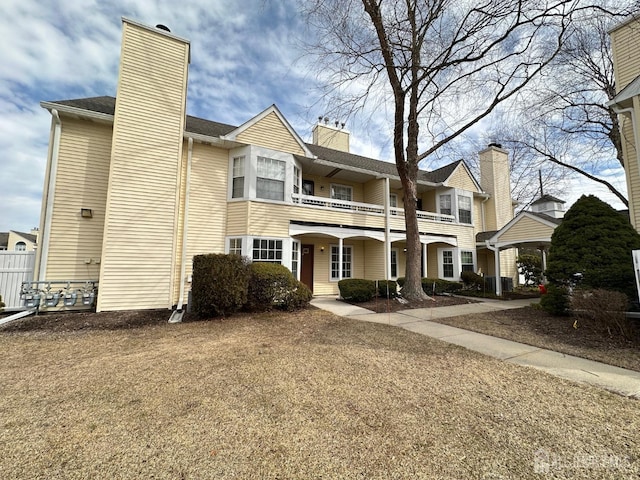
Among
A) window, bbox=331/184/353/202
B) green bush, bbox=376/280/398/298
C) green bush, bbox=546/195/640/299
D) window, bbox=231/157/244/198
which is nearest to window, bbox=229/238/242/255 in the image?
window, bbox=231/157/244/198

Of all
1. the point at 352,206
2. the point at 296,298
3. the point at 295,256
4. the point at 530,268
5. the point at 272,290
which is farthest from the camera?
the point at 530,268

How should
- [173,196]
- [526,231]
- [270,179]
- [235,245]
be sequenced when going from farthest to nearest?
[526,231]
[270,179]
[235,245]
[173,196]

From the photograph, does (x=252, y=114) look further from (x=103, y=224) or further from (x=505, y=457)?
(x=505, y=457)

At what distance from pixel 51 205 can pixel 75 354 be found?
253 inches

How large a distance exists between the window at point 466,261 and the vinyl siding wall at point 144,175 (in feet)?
50.8

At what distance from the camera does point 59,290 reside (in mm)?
8648

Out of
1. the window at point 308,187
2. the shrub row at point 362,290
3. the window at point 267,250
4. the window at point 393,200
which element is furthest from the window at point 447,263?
the window at point 267,250

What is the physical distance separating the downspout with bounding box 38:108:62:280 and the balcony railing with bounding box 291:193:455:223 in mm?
7933

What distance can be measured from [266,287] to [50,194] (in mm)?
7427

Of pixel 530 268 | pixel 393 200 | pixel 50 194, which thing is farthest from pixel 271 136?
pixel 530 268

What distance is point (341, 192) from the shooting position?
15.5 metres

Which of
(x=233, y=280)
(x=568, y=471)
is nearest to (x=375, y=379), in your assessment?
(x=568, y=471)

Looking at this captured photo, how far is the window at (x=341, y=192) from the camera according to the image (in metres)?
15.2

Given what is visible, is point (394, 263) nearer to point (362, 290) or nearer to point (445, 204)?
point (445, 204)
